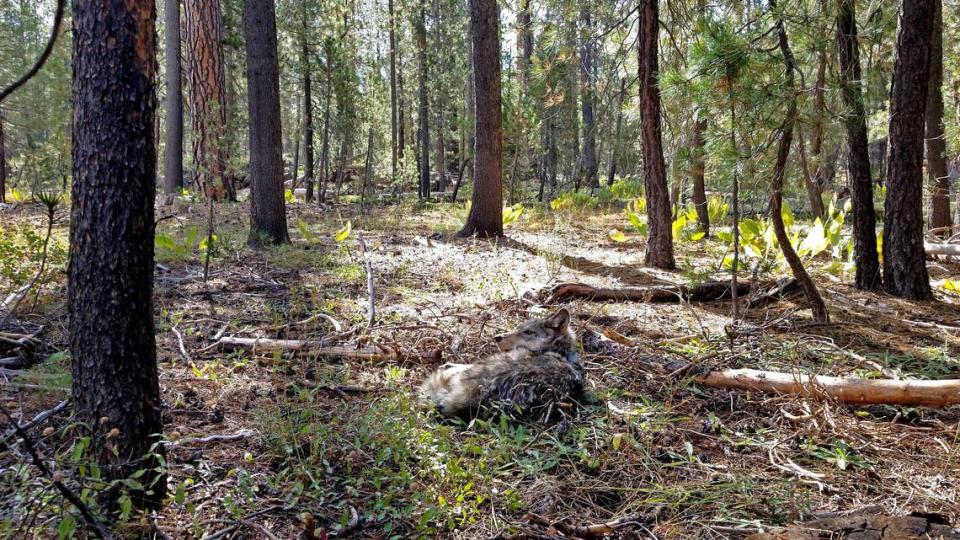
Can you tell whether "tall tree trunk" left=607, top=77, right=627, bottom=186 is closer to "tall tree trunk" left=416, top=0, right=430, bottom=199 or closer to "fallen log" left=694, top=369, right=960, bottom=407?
"fallen log" left=694, top=369, right=960, bottom=407

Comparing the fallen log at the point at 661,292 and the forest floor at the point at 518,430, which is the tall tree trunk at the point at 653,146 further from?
the forest floor at the point at 518,430

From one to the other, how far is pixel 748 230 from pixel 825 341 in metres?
3.80

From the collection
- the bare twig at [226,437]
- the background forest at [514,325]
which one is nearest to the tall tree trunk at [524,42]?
the background forest at [514,325]

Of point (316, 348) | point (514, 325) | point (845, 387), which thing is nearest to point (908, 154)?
point (845, 387)

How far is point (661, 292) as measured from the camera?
6121mm

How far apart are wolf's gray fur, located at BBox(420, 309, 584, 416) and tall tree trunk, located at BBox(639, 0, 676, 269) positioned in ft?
15.1

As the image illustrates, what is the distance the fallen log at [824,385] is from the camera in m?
3.20

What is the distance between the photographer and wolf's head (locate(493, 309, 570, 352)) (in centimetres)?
375

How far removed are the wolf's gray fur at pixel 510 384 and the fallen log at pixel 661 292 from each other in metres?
2.29

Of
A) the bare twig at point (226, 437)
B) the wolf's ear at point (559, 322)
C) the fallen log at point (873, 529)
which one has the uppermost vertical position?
the wolf's ear at point (559, 322)

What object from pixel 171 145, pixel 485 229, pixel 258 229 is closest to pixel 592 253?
pixel 485 229

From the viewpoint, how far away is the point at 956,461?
2871mm

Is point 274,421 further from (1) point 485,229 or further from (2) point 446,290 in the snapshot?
(1) point 485,229

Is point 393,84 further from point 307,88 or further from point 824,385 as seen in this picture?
point 824,385
